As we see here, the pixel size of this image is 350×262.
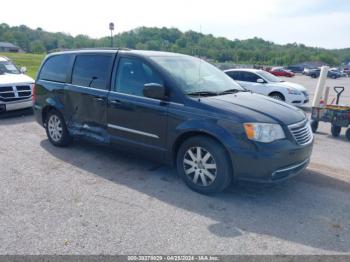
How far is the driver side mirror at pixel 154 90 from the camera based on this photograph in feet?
13.2

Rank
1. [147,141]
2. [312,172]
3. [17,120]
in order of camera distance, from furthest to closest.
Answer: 1. [17,120]
2. [312,172]
3. [147,141]

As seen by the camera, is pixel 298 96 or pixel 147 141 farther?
pixel 298 96

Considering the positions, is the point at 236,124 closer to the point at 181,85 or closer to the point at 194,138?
the point at 194,138

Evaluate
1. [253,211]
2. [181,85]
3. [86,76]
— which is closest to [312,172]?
[253,211]

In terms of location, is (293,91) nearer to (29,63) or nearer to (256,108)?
(256,108)

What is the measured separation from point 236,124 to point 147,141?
4.50 feet

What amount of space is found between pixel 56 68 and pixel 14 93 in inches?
131

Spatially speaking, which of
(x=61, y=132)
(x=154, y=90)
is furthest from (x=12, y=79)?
(x=154, y=90)

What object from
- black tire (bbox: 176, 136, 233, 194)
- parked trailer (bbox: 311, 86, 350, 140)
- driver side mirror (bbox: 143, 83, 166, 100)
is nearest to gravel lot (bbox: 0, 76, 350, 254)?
black tire (bbox: 176, 136, 233, 194)

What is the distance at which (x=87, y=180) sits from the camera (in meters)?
4.46

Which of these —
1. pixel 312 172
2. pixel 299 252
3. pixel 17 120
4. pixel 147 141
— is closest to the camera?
pixel 299 252

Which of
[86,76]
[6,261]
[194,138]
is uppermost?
[86,76]

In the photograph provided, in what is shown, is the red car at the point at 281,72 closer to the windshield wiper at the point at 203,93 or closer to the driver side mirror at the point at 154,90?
the windshield wiper at the point at 203,93

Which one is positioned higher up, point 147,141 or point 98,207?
point 147,141
